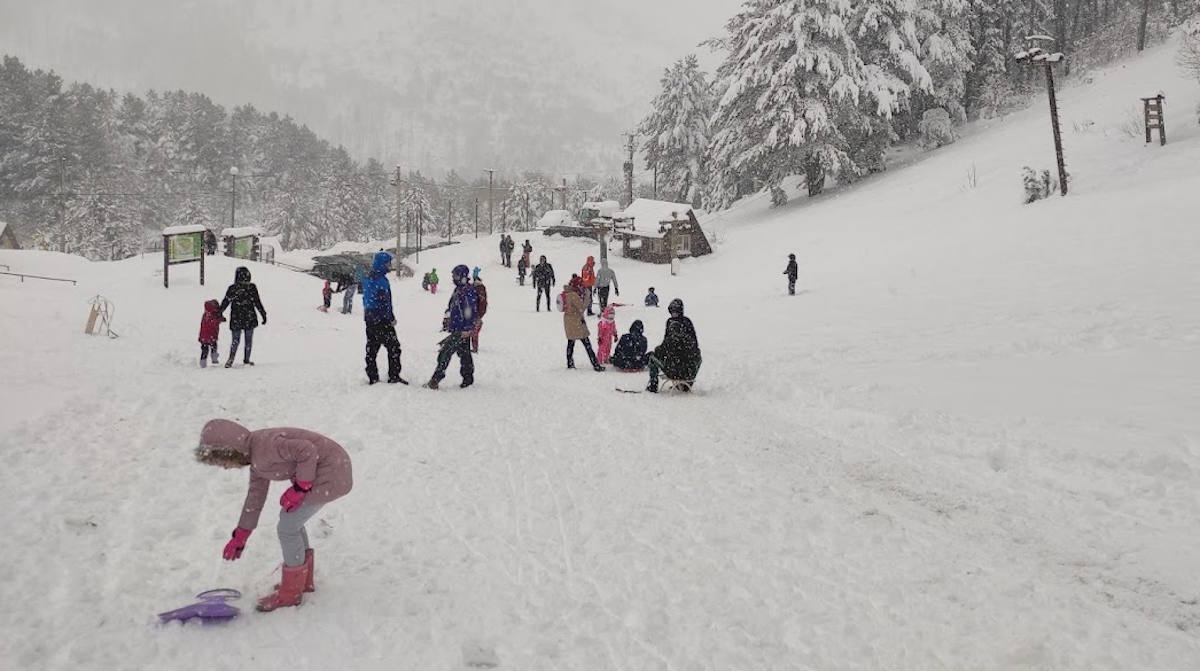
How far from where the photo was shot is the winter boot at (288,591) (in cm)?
372

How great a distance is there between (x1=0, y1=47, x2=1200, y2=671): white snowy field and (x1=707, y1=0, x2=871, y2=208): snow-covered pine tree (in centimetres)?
1970

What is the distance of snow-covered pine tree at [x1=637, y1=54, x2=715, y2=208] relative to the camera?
1965 inches

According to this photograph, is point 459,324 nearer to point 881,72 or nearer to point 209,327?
point 209,327

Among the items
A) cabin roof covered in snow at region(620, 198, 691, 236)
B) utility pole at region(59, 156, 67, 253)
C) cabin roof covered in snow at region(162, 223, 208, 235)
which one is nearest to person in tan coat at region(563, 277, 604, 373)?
cabin roof covered in snow at region(162, 223, 208, 235)

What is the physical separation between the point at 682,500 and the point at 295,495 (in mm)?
3176

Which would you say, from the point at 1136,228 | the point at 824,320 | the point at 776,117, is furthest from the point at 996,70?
the point at 824,320

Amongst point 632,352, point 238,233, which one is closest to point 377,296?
point 632,352

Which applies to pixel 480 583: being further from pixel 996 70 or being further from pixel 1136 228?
pixel 996 70

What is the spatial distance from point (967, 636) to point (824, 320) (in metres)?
12.3

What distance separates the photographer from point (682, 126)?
50188 millimetres

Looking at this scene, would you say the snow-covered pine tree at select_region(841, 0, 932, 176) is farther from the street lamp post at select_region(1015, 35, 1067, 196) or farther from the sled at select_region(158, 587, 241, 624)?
the sled at select_region(158, 587, 241, 624)

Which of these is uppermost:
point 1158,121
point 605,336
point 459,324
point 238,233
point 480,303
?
point 238,233

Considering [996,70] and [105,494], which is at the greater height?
[996,70]

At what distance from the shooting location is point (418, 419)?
8266mm
